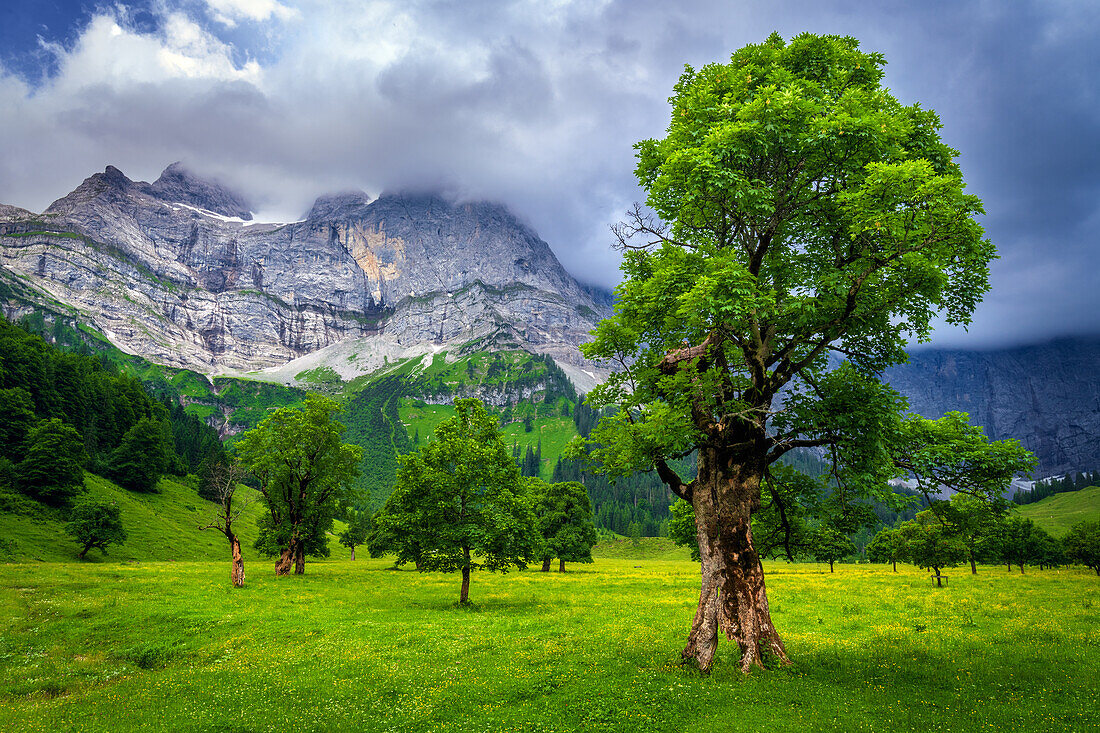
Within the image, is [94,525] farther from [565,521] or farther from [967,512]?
[967,512]

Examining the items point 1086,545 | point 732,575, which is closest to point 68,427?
point 732,575

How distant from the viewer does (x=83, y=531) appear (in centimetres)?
5869

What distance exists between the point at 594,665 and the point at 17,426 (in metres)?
101

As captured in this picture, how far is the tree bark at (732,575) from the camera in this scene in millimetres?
16625

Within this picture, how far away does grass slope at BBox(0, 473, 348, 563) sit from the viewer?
186 ft

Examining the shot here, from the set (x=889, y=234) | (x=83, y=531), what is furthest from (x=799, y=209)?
(x=83, y=531)

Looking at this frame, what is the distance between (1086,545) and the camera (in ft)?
254

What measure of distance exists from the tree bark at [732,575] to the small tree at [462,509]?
23227mm

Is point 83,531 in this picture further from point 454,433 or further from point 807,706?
point 807,706

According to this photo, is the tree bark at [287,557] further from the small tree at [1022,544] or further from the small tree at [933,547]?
the small tree at [1022,544]

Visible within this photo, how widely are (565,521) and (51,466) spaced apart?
71.6 metres

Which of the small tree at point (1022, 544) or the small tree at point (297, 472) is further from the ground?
the small tree at point (297, 472)

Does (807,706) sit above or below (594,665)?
above

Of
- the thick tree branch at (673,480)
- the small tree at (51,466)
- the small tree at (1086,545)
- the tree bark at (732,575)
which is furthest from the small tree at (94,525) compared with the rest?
the small tree at (1086,545)
